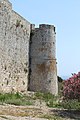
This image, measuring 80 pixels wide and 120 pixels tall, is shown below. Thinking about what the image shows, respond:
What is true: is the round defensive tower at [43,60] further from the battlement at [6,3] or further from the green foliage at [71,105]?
the green foliage at [71,105]

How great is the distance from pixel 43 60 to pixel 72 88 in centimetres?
1440

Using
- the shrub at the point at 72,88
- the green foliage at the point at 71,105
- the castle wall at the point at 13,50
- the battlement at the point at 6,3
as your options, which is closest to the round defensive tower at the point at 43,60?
the castle wall at the point at 13,50

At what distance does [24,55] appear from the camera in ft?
108

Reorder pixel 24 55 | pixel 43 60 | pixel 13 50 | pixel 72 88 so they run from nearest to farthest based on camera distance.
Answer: pixel 72 88 → pixel 13 50 → pixel 24 55 → pixel 43 60

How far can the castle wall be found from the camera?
27.3 metres

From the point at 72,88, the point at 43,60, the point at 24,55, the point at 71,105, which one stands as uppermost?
the point at 24,55

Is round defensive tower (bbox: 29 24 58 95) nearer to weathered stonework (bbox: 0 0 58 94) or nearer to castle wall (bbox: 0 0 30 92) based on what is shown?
weathered stonework (bbox: 0 0 58 94)

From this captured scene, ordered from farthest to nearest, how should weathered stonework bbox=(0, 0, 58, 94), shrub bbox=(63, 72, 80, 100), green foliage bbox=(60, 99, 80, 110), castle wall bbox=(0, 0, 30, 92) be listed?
weathered stonework bbox=(0, 0, 58, 94) → castle wall bbox=(0, 0, 30, 92) → green foliage bbox=(60, 99, 80, 110) → shrub bbox=(63, 72, 80, 100)

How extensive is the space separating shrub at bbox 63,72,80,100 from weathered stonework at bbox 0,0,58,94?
25.6 ft

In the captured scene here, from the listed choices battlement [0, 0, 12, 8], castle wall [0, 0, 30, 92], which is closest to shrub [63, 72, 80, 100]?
castle wall [0, 0, 30, 92]

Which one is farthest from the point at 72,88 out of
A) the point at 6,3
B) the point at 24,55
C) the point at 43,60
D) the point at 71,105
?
the point at 43,60

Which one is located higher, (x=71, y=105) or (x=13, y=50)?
(x=13, y=50)

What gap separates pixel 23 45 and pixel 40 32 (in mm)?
3015

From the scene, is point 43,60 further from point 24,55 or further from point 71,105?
point 71,105
